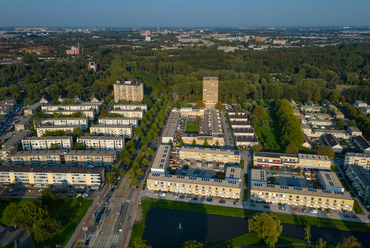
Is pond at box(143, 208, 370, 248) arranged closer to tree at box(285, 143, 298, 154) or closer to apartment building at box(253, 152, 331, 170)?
apartment building at box(253, 152, 331, 170)

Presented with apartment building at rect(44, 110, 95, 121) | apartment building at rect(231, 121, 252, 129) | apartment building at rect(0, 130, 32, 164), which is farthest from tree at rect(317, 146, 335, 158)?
apartment building at rect(0, 130, 32, 164)

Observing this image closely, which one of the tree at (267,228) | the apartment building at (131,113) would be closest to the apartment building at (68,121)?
the apartment building at (131,113)

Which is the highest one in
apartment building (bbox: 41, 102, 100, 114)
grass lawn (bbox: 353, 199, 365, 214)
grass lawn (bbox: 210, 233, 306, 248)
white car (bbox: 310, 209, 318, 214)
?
apartment building (bbox: 41, 102, 100, 114)

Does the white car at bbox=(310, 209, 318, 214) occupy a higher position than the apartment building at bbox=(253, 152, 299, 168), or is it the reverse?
the apartment building at bbox=(253, 152, 299, 168)

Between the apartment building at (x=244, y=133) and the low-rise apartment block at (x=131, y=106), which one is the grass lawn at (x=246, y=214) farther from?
the low-rise apartment block at (x=131, y=106)

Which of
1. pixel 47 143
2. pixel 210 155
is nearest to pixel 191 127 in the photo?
pixel 210 155

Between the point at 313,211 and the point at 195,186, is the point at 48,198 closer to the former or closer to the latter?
the point at 195,186
